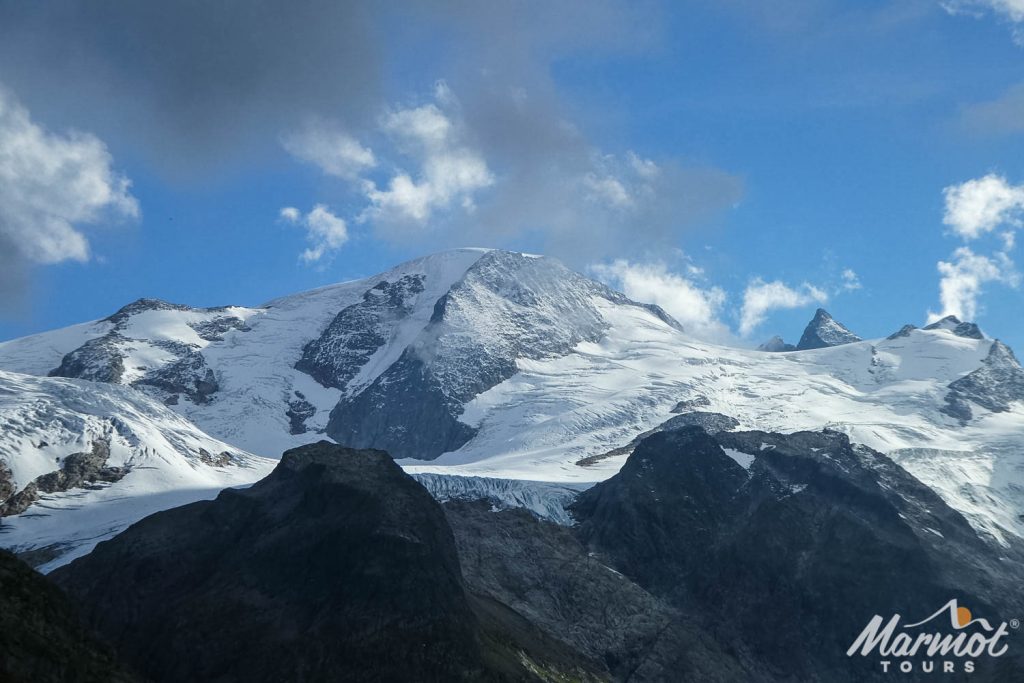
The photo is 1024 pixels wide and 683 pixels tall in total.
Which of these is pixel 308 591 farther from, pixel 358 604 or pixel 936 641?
pixel 936 641

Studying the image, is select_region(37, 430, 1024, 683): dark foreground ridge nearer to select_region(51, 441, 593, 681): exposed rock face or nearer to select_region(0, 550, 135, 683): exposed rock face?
select_region(51, 441, 593, 681): exposed rock face

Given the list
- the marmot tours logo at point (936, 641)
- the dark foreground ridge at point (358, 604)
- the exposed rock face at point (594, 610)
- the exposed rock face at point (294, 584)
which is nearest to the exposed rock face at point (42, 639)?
the dark foreground ridge at point (358, 604)

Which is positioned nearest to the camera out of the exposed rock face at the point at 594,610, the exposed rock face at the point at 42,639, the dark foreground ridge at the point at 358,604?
the exposed rock face at the point at 42,639

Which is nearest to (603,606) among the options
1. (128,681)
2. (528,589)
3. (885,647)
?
(528,589)

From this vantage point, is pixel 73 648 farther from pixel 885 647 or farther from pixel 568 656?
pixel 885 647

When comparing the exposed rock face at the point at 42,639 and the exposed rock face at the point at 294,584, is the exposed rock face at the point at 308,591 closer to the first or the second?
the exposed rock face at the point at 294,584

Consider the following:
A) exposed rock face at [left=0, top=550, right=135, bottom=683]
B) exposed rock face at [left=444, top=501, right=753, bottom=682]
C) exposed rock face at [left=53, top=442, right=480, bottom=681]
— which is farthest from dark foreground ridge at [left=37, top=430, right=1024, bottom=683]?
exposed rock face at [left=0, top=550, right=135, bottom=683]
